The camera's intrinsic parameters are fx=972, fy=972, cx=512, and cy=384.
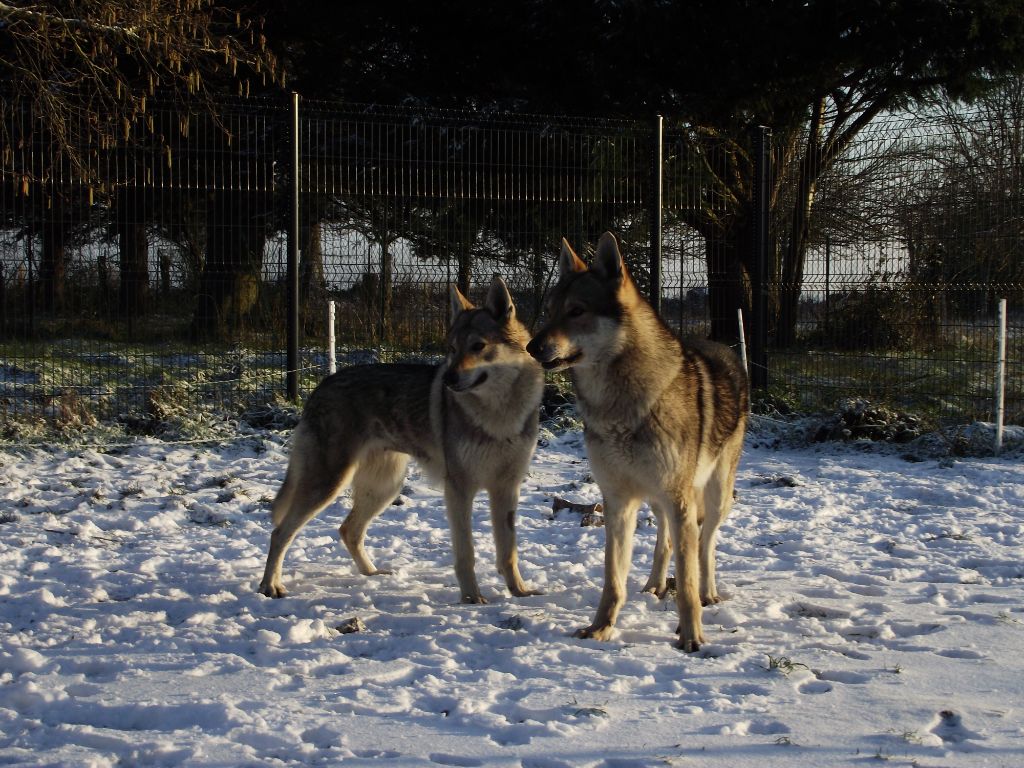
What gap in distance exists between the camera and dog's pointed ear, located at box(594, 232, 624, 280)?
4.01 metres

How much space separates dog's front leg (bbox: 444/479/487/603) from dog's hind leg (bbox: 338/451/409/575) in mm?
628

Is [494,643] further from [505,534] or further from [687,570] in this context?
[505,534]

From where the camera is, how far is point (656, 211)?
32.9ft

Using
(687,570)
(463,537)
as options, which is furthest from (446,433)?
(687,570)

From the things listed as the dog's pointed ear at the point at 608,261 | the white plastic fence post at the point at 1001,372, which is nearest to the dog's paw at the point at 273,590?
the dog's pointed ear at the point at 608,261

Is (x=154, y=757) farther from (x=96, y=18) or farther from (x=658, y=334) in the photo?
(x=96, y=18)

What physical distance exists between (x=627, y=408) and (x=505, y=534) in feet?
3.82

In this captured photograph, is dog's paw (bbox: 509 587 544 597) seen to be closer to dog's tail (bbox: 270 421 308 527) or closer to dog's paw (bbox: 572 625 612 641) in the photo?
dog's paw (bbox: 572 625 612 641)

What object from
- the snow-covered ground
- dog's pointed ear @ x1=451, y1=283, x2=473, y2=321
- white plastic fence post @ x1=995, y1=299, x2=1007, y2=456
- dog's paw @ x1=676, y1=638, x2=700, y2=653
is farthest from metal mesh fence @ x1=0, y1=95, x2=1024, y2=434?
dog's paw @ x1=676, y1=638, x2=700, y2=653

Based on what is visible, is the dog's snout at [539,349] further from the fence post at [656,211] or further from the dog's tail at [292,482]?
the fence post at [656,211]

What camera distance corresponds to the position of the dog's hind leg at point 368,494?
5.26 m

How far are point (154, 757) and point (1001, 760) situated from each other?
7.80 ft

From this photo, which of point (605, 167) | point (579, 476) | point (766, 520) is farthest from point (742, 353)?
point (766, 520)

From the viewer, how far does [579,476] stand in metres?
7.74
